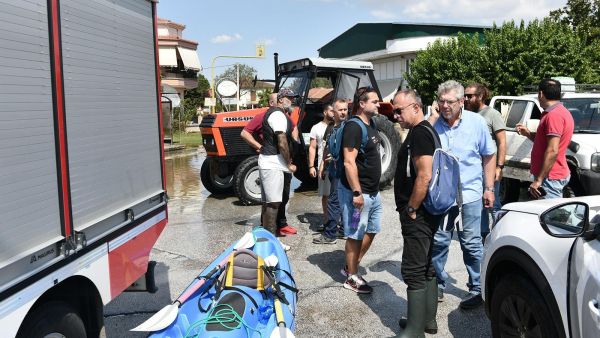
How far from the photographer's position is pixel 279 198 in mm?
5809

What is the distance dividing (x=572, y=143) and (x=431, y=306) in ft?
13.0

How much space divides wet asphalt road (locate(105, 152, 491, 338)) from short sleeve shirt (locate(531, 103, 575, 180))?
1.27m

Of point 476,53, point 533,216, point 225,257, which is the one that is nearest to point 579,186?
point 533,216

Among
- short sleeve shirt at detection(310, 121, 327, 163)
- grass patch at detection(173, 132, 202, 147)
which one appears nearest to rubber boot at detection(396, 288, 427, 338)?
short sleeve shirt at detection(310, 121, 327, 163)

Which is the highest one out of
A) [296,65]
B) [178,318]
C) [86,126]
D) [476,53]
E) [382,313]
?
[476,53]

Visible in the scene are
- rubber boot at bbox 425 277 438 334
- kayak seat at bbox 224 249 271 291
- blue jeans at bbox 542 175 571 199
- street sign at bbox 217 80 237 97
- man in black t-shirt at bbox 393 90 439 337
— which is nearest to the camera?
kayak seat at bbox 224 249 271 291

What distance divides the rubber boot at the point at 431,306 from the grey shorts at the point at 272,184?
2.45 m

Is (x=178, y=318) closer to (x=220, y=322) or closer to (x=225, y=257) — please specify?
(x=220, y=322)

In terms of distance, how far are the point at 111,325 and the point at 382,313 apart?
2124 mm

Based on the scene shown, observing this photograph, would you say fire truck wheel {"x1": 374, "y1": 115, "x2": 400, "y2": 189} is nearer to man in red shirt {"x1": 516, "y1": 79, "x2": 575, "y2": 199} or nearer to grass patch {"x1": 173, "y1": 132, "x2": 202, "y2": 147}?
man in red shirt {"x1": 516, "y1": 79, "x2": 575, "y2": 199}

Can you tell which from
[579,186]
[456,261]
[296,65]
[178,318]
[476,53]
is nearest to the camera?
[178,318]

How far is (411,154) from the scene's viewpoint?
11.2ft

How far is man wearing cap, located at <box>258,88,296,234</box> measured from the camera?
228 inches

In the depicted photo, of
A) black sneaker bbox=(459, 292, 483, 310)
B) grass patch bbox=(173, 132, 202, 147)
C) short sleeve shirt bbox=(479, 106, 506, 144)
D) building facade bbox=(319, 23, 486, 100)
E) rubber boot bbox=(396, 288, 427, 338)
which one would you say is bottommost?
black sneaker bbox=(459, 292, 483, 310)
